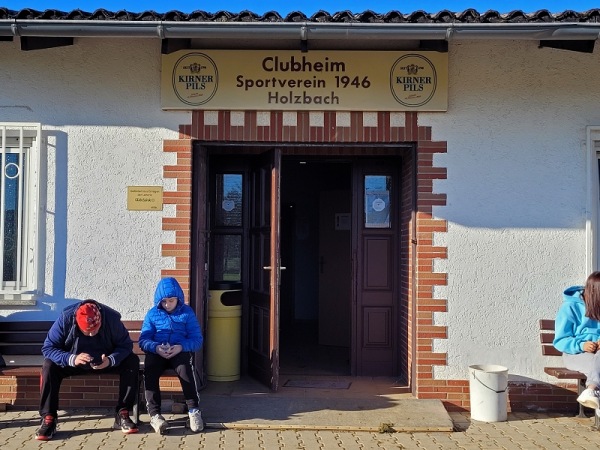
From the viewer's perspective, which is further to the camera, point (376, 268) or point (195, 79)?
point (376, 268)

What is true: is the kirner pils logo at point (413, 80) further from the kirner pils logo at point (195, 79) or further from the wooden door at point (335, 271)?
the wooden door at point (335, 271)

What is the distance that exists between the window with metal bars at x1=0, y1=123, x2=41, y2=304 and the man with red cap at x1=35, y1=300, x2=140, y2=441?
971 millimetres

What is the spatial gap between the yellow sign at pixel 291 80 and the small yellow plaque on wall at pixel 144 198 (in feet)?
2.65

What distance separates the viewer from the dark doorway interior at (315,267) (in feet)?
31.0

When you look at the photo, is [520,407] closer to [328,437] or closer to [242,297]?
[328,437]

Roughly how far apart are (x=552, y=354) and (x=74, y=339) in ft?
13.7

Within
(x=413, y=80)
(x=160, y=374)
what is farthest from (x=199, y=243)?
(x=413, y=80)

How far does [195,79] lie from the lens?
22.6 ft

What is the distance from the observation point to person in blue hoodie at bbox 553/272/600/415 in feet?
19.8

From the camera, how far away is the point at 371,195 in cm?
827

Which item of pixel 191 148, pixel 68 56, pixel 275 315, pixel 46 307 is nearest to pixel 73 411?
pixel 46 307

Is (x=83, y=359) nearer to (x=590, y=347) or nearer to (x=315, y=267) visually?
(x=590, y=347)

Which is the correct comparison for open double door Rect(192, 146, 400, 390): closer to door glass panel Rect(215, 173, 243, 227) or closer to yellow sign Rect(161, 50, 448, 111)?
door glass panel Rect(215, 173, 243, 227)

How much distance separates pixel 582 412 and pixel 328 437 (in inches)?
94.0
